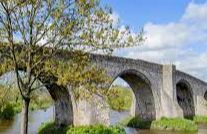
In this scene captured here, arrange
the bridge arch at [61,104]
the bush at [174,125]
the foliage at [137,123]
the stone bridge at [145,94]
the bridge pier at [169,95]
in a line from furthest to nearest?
1. the bridge pier at [169,95]
2. the foliage at [137,123]
3. the bush at [174,125]
4. the bridge arch at [61,104]
5. the stone bridge at [145,94]

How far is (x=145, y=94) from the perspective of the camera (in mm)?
56062

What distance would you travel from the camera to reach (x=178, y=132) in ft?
162

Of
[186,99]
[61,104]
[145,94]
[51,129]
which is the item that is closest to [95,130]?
[61,104]

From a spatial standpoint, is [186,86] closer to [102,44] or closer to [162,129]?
[162,129]

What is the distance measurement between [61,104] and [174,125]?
51.5ft

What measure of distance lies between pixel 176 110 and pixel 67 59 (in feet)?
118

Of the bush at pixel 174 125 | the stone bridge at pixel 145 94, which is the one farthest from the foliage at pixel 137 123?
the bush at pixel 174 125

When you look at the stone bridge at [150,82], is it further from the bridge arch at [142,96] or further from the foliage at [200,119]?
the foliage at [200,119]

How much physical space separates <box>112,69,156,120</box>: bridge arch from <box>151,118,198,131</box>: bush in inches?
93.7

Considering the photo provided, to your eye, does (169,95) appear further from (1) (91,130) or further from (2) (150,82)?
(1) (91,130)

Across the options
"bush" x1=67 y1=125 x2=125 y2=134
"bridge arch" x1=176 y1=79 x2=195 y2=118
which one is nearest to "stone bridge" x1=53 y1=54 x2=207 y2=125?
"bridge arch" x1=176 y1=79 x2=195 y2=118

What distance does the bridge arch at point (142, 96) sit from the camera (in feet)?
177

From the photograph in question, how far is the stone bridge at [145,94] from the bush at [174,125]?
7.24 ft

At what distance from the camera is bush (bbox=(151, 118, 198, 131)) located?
169 ft
